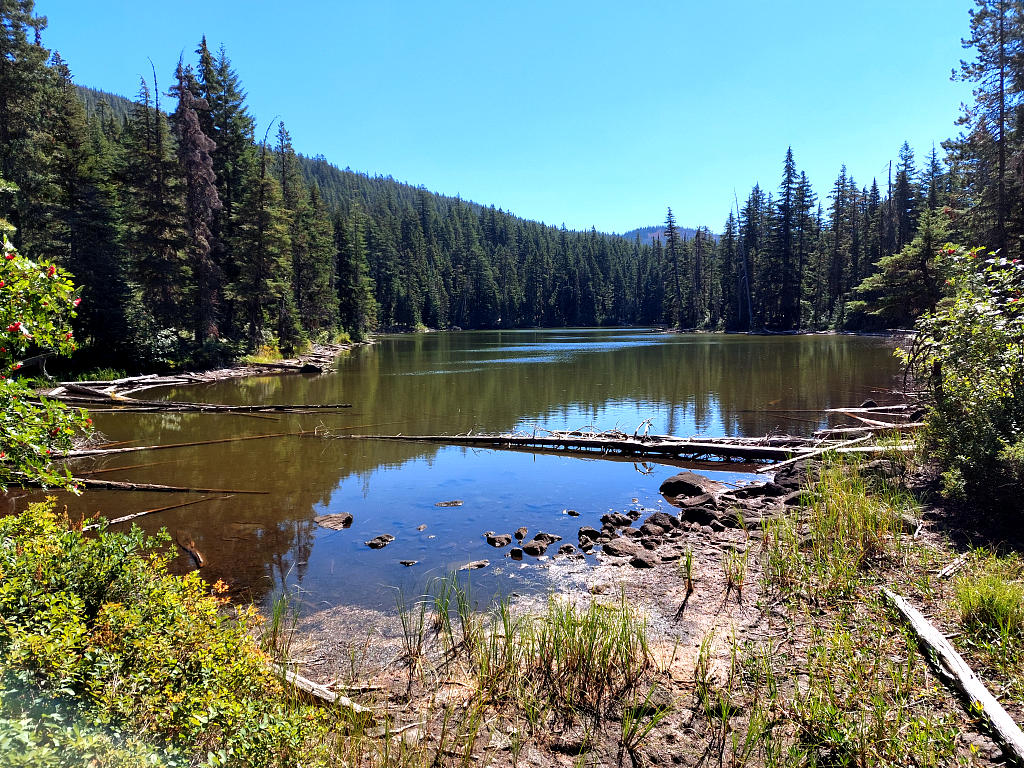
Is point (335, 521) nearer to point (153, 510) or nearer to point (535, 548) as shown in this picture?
point (153, 510)

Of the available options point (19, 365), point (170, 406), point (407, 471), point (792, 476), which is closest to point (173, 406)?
point (170, 406)

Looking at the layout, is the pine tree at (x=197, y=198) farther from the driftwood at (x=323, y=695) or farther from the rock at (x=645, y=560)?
the driftwood at (x=323, y=695)

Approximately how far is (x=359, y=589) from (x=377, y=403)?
1682 centimetres

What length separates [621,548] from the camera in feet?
29.8

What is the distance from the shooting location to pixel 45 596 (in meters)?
3.64

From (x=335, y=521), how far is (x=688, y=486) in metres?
7.28

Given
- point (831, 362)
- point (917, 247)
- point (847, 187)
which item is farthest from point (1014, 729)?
point (847, 187)

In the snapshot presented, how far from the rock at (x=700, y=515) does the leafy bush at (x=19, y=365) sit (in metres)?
9.09

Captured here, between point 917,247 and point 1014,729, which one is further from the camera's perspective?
point 917,247

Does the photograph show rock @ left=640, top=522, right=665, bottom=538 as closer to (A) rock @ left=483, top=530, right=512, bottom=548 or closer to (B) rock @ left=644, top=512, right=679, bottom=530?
(B) rock @ left=644, top=512, right=679, bottom=530

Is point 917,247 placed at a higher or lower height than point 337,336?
higher

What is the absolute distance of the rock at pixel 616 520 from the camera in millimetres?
10422

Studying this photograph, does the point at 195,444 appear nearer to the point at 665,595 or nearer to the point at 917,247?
the point at 665,595

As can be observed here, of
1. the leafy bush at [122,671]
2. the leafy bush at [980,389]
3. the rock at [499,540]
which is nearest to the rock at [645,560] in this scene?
the rock at [499,540]
